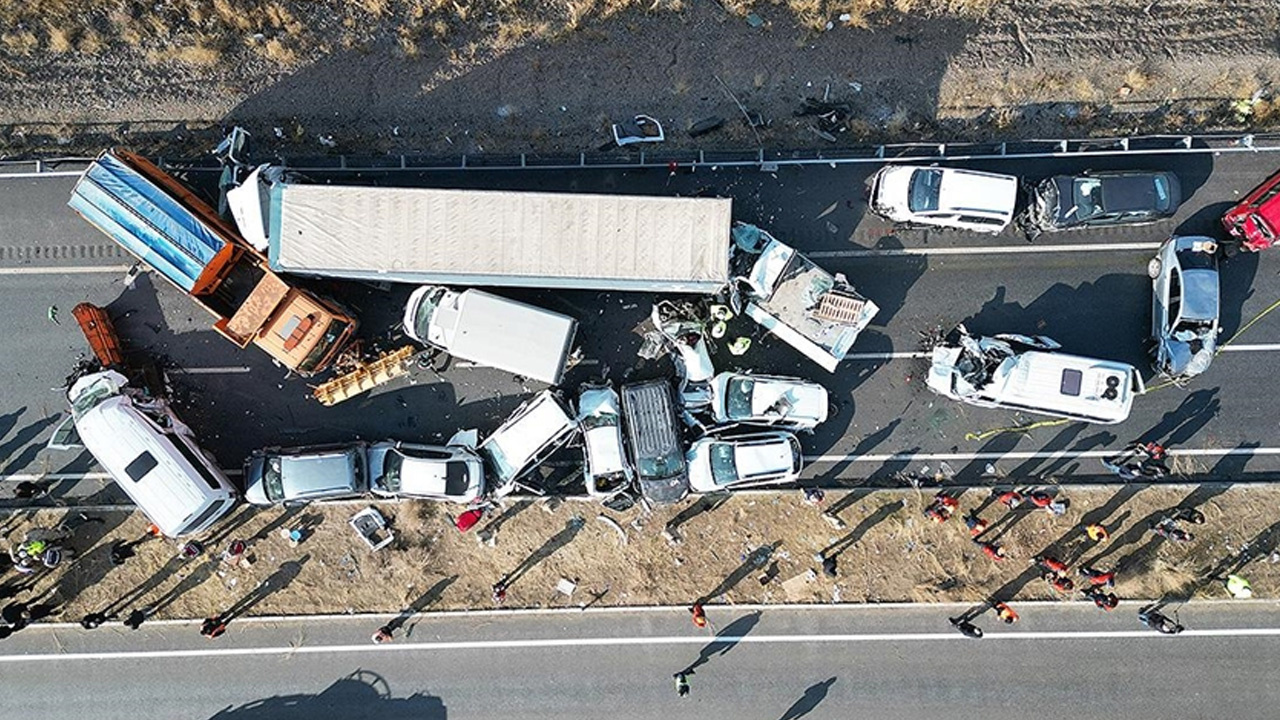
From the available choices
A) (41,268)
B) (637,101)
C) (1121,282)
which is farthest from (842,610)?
(41,268)

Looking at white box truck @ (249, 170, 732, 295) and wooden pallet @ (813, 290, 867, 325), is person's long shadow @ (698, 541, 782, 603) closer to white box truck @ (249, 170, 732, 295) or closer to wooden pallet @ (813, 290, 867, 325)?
wooden pallet @ (813, 290, 867, 325)

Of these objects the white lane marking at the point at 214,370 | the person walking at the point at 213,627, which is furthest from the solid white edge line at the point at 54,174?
the person walking at the point at 213,627

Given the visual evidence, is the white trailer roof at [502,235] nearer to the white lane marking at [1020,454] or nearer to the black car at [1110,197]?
the white lane marking at [1020,454]

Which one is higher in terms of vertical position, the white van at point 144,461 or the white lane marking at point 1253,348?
the white lane marking at point 1253,348

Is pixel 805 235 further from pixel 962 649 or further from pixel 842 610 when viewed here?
pixel 962 649

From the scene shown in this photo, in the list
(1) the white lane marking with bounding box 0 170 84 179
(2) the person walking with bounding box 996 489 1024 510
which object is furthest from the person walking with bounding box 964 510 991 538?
(1) the white lane marking with bounding box 0 170 84 179

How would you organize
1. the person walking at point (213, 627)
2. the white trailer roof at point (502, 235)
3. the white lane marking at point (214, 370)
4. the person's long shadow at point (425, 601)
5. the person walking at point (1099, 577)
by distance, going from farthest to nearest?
the person's long shadow at point (425, 601) < the white lane marking at point (214, 370) < the person walking at point (213, 627) < the person walking at point (1099, 577) < the white trailer roof at point (502, 235)
